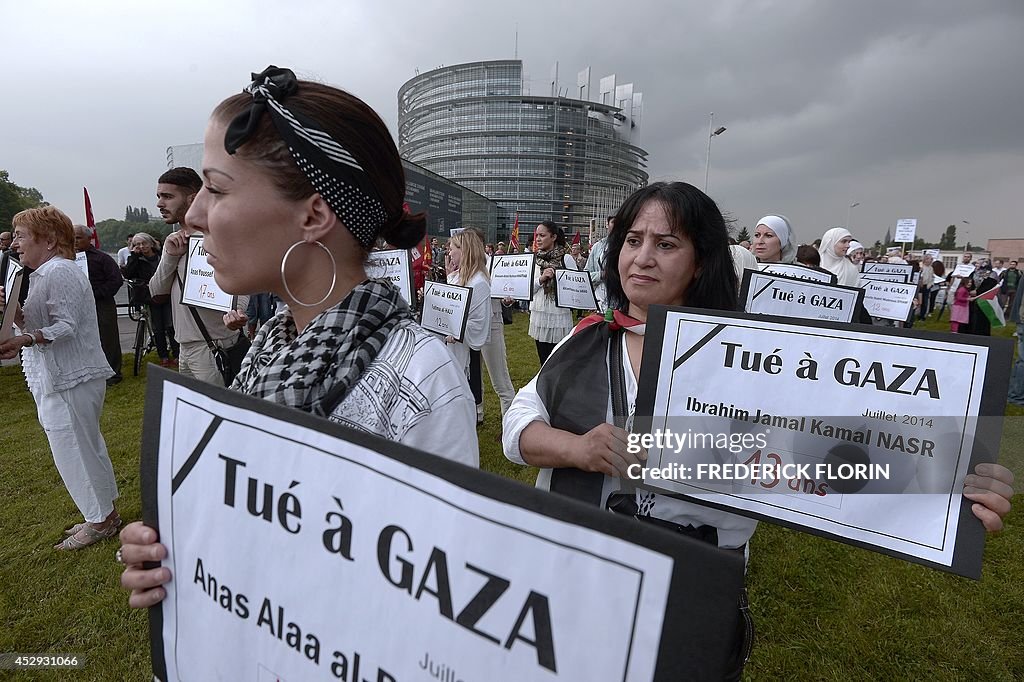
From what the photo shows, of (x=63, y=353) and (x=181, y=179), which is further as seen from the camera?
(x=181, y=179)

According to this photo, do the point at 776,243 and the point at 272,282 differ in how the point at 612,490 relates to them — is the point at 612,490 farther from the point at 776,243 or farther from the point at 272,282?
the point at 776,243

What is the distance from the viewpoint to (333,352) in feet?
3.64

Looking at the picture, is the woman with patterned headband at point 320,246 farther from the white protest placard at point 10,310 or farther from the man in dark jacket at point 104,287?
→ the man in dark jacket at point 104,287

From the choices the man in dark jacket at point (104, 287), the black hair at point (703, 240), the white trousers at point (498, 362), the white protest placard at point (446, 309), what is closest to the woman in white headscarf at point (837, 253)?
the white trousers at point (498, 362)

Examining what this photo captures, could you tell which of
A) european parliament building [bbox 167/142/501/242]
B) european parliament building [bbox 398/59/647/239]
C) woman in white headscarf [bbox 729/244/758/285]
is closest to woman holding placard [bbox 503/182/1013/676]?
woman in white headscarf [bbox 729/244/758/285]

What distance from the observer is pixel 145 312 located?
27.5 feet

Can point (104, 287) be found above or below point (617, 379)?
below

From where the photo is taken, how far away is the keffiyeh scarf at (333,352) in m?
1.07

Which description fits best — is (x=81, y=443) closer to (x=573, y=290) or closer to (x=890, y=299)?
(x=573, y=290)

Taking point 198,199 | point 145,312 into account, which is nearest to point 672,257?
point 198,199

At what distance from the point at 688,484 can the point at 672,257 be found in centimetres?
78

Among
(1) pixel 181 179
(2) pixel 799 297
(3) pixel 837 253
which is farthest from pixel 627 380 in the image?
(3) pixel 837 253

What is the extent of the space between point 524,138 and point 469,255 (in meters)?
96.0

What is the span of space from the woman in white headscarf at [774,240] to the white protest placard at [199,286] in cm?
451
